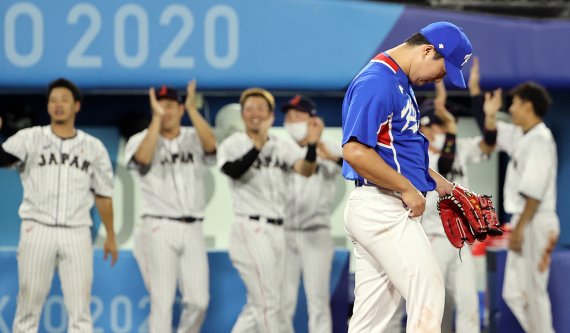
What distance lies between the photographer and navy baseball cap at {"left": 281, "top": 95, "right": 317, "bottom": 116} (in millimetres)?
7000

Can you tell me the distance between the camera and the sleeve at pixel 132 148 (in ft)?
22.0

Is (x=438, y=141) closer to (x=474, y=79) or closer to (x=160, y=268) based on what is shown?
(x=474, y=79)

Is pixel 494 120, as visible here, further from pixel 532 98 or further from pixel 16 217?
pixel 16 217

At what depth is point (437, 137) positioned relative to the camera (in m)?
7.15

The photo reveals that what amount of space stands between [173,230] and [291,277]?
2.88ft

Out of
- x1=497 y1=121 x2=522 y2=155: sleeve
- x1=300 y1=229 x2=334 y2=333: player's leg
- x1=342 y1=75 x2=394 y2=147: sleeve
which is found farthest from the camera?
x1=497 y1=121 x2=522 y2=155: sleeve

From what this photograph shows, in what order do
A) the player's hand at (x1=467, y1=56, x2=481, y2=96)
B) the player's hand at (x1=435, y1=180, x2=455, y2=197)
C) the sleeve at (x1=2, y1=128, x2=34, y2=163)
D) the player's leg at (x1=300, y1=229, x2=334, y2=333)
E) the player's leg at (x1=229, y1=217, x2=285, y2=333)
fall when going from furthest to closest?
1. the player's hand at (x1=467, y1=56, x2=481, y2=96)
2. the player's leg at (x1=300, y1=229, x2=334, y2=333)
3. the player's leg at (x1=229, y1=217, x2=285, y2=333)
4. the sleeve at (x1=2, y1=128, x2=34, y2=163)
5. the player's hand at (x1=435, y1=180, x2=455, y2=197)

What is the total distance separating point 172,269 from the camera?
6676 mm

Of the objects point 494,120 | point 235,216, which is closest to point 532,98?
point 494,120

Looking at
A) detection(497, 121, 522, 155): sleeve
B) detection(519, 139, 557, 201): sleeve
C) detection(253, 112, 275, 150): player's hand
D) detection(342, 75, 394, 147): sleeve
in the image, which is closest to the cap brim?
detection(342, 75, 394, 147): sleeve

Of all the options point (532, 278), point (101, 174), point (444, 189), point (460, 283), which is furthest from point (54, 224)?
point (532, 278)

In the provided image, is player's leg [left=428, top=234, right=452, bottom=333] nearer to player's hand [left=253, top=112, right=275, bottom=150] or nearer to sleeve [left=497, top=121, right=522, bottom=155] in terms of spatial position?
sleeve [left=497, top=121, right=522, bottom=155]

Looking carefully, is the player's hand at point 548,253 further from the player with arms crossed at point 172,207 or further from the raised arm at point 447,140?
the player with arms crossed at point 172,207

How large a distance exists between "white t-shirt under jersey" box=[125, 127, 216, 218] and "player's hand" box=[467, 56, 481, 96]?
5.56ft
